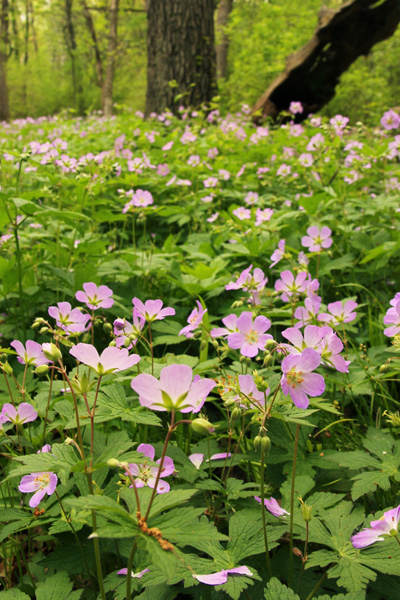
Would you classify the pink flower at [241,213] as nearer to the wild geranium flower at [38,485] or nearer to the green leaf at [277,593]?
the wild geranium flower at [38,485]

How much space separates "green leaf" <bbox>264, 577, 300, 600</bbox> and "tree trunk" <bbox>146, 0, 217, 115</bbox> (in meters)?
6.92

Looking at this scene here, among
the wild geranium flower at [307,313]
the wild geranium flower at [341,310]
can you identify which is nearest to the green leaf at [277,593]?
the wild geranium flower at [307,313]

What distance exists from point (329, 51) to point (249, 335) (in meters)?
7.57

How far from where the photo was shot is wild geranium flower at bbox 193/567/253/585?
3.07 ft

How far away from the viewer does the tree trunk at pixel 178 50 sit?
22.9ft

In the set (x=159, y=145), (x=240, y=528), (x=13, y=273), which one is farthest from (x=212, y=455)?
(x=159, y=145)

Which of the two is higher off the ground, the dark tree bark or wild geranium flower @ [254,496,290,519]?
the dark tree bark

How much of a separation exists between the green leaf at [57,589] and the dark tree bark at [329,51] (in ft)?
21.1

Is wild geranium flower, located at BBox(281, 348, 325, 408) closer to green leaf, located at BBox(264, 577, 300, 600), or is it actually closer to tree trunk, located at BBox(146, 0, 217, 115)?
green leaf, located at BBox(264, 577, 300, 600)

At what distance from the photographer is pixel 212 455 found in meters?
1.47

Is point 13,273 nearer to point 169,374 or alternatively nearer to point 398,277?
point 169,374

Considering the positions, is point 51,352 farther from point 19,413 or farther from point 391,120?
point 391,120

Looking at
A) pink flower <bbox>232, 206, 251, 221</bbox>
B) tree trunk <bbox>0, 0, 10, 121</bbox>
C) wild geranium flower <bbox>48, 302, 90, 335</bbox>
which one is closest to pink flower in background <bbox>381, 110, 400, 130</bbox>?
pink flower <bbox>232, 206, 251, 221</bbox>

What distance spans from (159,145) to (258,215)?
3.00 meters
